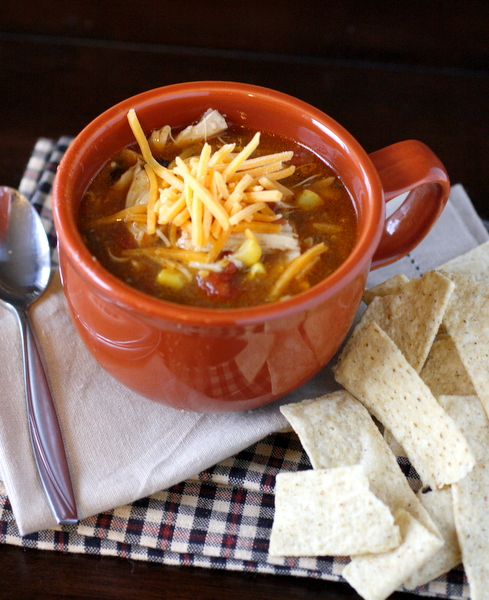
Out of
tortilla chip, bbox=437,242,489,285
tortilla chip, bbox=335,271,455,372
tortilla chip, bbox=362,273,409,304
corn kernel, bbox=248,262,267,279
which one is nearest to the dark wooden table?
tortilla chip, bbox=437,242,489,285

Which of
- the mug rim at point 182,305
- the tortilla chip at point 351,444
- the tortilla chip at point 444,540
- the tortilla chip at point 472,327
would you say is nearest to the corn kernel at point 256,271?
the mug rim at point 182,305

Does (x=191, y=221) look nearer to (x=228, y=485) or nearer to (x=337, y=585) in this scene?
(x=228, y=485)

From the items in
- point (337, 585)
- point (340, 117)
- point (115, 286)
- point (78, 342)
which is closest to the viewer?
point (115, 286)

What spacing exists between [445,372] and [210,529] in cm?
81

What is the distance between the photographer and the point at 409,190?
6.95 feet

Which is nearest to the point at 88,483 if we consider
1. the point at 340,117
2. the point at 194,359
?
the point at 194,359

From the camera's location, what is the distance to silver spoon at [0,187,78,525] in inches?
78.4

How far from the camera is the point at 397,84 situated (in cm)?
350

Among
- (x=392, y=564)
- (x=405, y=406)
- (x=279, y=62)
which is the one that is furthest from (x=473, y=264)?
(x=279, y=62)

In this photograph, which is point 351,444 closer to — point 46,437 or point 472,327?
point 472,327

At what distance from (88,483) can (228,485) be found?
38 centimetres

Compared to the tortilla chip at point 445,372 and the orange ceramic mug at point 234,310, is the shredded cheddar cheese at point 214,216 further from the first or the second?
the tortilla chip at point 445,372

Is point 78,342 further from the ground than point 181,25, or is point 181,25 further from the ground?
point 181,25

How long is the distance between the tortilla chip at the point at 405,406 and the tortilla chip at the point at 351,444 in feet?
0.17
